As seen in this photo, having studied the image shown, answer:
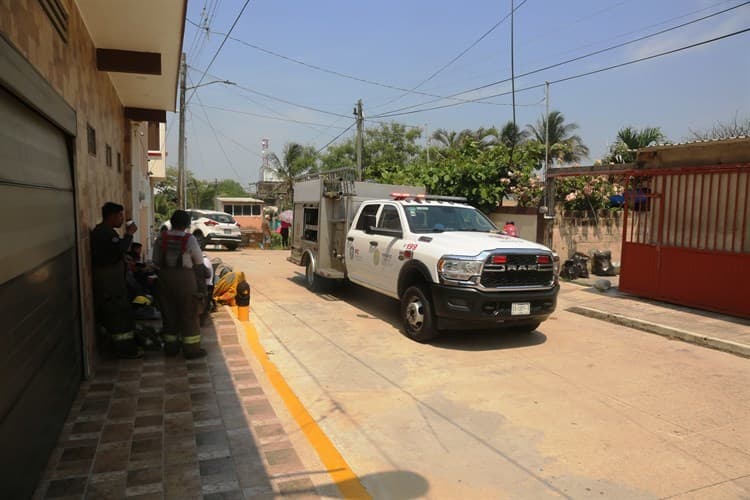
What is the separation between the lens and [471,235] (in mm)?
7367

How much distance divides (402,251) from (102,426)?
4.57 metres

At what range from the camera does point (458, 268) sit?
654 centimetres

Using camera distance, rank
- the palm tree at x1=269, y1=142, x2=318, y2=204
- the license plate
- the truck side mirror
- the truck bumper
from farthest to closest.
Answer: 1. the palm tree at x1=269, y1=142, x2=318, y2=204
2. the truck side mirror
3. the license plate
4. the truck bumper

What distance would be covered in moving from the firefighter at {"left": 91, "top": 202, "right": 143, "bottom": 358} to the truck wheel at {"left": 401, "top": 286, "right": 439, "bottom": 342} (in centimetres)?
347

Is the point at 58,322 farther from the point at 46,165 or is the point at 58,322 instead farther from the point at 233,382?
the point at 233,382

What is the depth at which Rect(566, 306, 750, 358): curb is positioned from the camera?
6.80 m

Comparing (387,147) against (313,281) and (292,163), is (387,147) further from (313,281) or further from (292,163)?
(313,281)

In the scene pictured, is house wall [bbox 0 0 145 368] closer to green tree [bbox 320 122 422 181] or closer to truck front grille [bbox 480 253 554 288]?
truck front grille [bbox 480 253 554 288]

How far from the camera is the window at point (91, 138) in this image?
6.05 m

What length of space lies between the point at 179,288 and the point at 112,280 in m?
0.66

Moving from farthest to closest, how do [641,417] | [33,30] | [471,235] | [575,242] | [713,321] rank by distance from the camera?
[575,242] → [713,321] → [471,235] → [641,417] → [33,30]

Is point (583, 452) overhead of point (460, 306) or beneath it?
beneath

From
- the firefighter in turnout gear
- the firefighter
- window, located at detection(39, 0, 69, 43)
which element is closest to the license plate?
the firefighter in turnout gear

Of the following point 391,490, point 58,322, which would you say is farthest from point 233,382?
point 391,490
